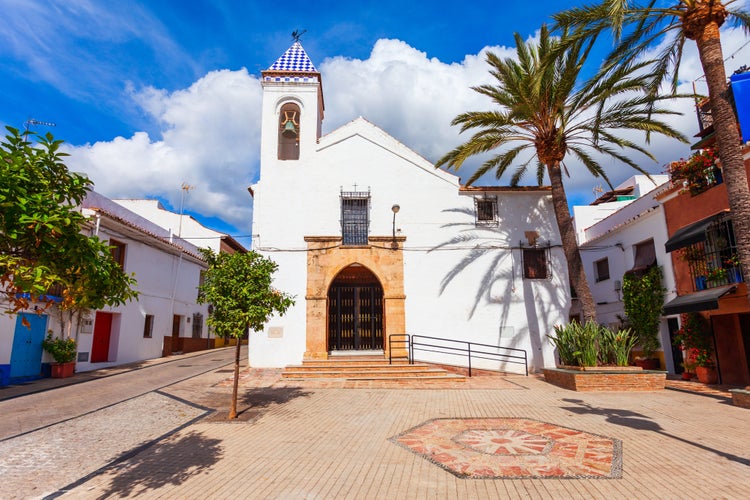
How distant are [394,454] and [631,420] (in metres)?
4.58

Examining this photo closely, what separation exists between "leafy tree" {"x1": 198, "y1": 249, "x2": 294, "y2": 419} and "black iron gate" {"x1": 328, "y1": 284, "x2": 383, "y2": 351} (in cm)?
714

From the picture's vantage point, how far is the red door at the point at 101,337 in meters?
15.9

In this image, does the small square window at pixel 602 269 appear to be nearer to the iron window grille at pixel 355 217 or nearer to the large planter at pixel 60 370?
the iron window grille at pixel 355 217

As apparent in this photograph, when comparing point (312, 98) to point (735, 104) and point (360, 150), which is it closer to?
point (360, 150)

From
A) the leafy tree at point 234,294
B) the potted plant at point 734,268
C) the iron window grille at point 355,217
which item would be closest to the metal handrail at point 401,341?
the iron window grille at point 355,217

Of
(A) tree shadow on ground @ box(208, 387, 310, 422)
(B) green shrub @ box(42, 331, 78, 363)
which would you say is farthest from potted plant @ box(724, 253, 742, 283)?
(B) green shrub @ box(42, 331, 78, 363)

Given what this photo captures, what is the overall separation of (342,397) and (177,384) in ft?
15.9

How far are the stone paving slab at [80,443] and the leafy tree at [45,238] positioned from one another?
115 inches

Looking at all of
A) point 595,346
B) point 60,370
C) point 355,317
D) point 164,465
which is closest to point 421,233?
point 355,317

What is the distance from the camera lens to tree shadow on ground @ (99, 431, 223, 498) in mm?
4930

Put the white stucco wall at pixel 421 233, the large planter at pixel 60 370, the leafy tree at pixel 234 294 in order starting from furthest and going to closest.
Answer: the white stucco wall at pixel 421 233, the large planter at pixel 60 370, the leafy tree at pixel 234 294

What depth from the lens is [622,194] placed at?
25281 mm

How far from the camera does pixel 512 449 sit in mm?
6062

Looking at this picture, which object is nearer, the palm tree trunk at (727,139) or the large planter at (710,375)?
the palm tree trunk at (727,139)
